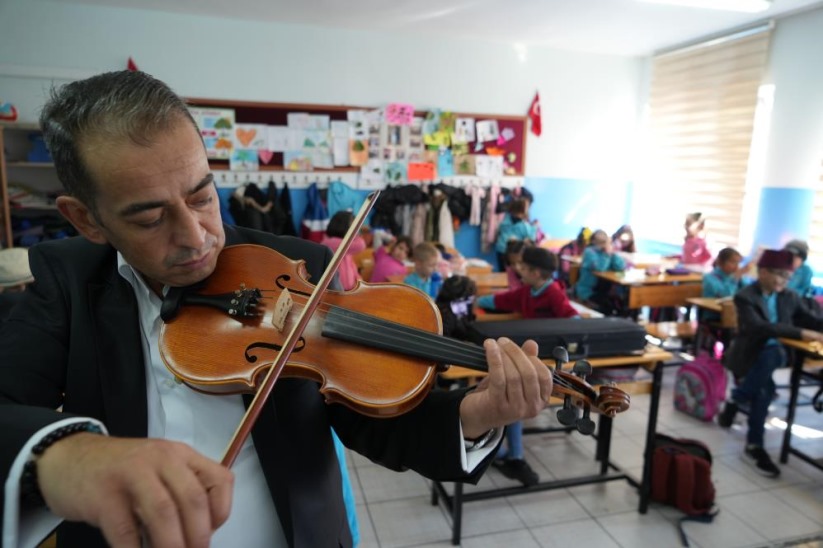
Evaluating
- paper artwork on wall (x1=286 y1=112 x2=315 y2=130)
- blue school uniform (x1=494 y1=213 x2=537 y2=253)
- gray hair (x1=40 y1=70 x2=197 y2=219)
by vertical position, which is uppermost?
paper artwork on wall (x1=286 y1=112 x2=315 y2=130)

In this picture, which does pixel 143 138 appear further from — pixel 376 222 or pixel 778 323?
pixel 376 222

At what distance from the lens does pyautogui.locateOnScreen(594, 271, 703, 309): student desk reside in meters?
4.41

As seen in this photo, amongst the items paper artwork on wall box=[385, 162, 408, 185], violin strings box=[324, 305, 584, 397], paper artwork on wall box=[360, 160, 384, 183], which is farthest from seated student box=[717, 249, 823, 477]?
paper artwork on wall box=[360, 160, 384, 183]

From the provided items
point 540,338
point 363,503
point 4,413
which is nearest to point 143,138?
point 4,413

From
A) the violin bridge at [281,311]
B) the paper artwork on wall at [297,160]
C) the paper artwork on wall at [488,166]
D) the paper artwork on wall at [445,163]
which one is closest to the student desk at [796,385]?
the violin bridge at [281,311]

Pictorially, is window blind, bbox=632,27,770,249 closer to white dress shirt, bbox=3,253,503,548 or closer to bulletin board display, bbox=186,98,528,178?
bulletin board display, bbox=186,98,528,178

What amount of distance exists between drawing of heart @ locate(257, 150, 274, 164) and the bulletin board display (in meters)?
0.01

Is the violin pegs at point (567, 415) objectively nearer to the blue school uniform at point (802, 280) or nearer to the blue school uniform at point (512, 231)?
the blue school uniform at point (802, 280)

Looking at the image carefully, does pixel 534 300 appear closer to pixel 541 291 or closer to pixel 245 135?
pixel 541 291

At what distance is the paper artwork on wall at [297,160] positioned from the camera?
Answer: 601 centimetres

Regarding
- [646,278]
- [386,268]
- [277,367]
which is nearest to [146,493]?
[277,367]

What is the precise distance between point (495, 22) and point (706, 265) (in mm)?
3609

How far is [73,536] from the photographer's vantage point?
80 centimetres

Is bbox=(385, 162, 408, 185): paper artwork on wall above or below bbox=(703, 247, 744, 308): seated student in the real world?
above
